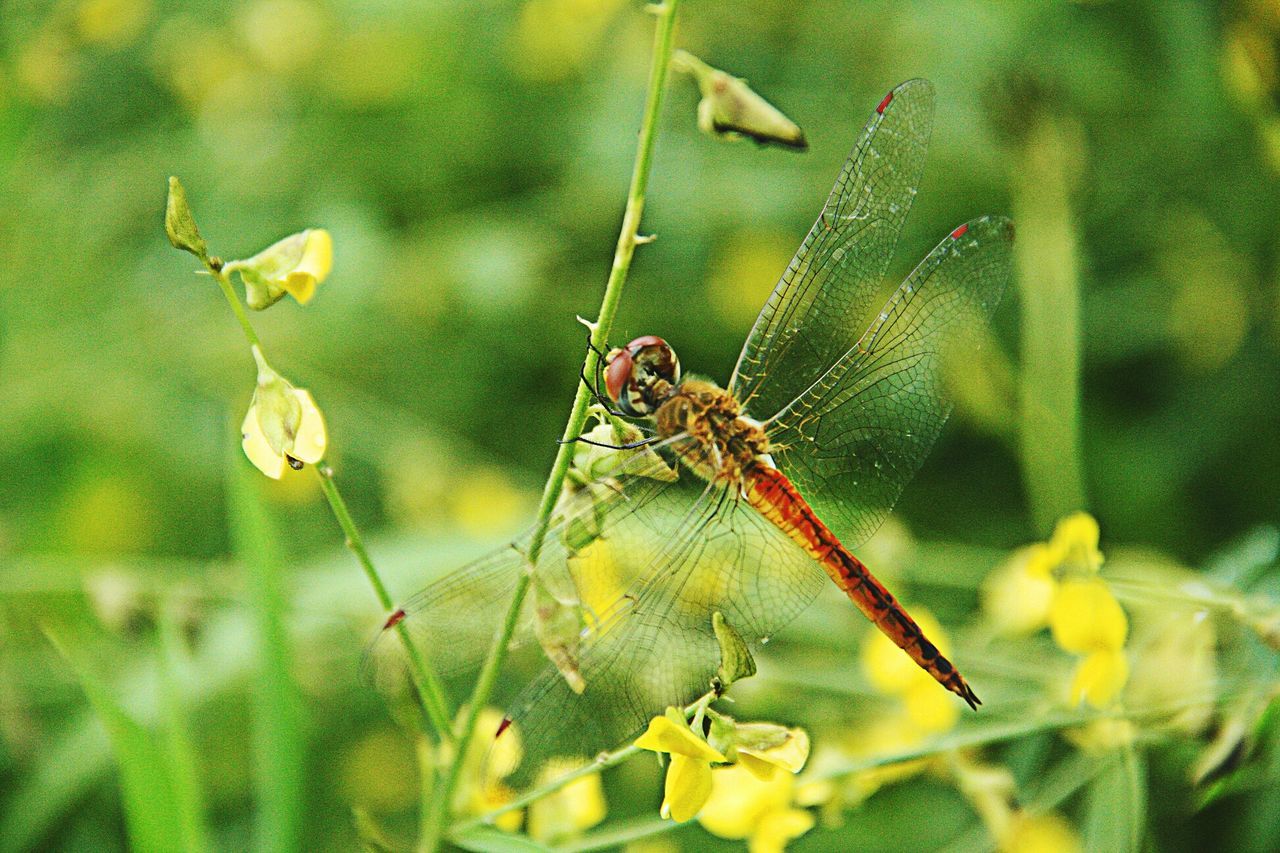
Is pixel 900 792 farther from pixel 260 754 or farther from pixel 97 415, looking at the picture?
pixel 97 415

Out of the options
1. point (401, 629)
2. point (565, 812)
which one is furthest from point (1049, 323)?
Result: point (401, 629)

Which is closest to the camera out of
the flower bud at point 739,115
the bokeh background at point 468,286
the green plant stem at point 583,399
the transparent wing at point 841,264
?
the green plant stem at point 583,399

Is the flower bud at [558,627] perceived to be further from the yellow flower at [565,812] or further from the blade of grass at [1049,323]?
the blade of grass at [1049,323]

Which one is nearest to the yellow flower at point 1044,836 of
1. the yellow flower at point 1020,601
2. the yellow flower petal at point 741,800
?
the yellow flower at point 1020,601

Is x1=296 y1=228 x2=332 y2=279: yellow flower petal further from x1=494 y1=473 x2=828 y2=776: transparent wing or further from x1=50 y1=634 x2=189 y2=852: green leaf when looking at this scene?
x1=50 y1=634 x2=189 y2=852: green leaf

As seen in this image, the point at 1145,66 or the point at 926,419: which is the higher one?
the point at 1145,66

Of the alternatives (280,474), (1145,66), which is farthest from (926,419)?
(1145,66)
